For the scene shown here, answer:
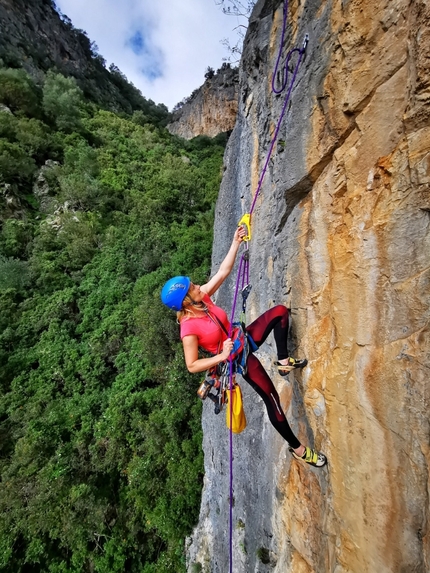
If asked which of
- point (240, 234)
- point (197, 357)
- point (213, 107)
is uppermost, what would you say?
point (213, 107)

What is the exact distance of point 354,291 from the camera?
1.80 metres

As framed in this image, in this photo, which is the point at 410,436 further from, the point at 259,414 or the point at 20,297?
the point at 20,297

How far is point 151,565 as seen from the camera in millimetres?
6195

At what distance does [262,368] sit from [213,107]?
88.4 feet

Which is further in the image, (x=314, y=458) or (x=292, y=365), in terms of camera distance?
(x=292, y=365)

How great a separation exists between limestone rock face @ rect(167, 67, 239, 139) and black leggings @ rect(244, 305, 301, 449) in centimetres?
2408

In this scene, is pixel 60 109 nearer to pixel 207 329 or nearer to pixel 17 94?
pixel 17 94

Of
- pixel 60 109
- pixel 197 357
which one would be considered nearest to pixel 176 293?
pixel 197 357

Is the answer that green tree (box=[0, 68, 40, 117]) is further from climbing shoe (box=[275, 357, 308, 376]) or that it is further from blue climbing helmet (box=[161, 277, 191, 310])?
climbing shoe (box=[275, 357, 308, 376])

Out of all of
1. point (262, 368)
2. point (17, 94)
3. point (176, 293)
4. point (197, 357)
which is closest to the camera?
point (197, 357)

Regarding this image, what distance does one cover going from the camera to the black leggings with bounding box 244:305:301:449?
2252 millimetres

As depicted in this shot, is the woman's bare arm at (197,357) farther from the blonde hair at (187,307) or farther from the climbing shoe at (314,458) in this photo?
the climbing shoe at (314,458)

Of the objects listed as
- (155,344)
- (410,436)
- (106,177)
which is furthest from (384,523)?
(106,177)

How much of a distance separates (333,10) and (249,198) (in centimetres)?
241
